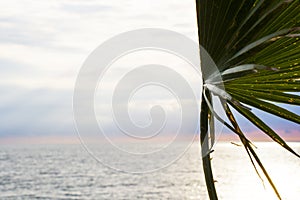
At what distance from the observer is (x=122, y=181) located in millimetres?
68938

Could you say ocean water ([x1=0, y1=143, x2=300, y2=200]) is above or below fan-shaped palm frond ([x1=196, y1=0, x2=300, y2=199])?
below

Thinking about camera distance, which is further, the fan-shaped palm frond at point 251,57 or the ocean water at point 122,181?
the ocean water at point 122,181

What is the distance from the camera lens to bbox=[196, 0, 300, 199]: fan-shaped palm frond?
1.39 meters

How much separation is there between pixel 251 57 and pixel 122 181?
68230 millimetres

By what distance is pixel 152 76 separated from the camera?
1.90 meters

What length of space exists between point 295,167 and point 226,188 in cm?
3267

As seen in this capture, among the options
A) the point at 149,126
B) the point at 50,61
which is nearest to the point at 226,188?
the point at 50,61

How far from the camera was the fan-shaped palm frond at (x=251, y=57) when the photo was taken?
1.39 m

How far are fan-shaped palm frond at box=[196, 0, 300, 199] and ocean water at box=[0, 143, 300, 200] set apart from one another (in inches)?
1535

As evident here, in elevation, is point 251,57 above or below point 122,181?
above

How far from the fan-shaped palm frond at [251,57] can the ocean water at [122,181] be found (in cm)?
3899

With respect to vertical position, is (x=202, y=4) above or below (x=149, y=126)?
above

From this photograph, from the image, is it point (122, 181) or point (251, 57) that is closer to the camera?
point (251, 57)

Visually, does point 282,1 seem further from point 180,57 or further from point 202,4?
point 180,57
